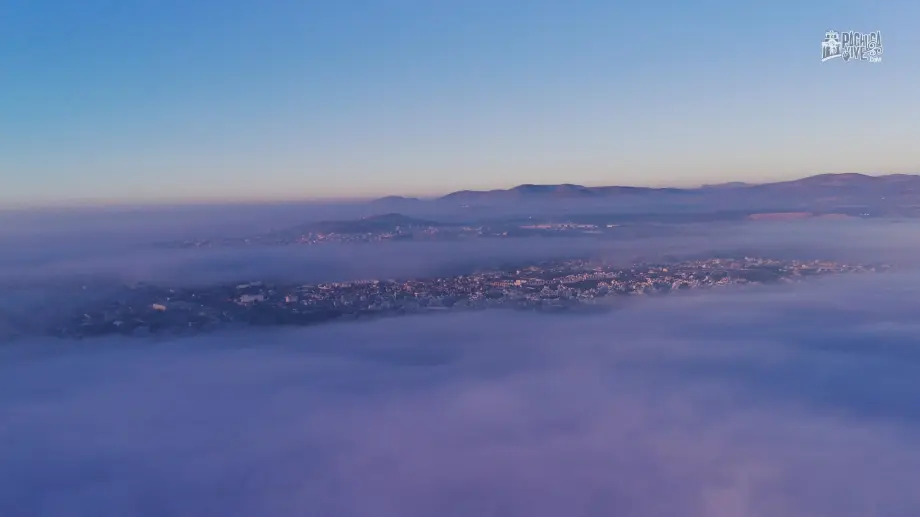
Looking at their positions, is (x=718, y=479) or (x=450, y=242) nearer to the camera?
(x=718, y=479)

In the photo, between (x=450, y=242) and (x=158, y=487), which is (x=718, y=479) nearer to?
(x=158, y=487)

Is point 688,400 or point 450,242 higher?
point 450,242

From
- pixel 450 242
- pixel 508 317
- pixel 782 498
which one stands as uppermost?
pixel 450 242

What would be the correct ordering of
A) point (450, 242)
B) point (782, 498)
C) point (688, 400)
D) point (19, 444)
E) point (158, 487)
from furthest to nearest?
point (450, 242)
point (688, 400)
point (19, 444)
point (158, 487)
point (782, 498)

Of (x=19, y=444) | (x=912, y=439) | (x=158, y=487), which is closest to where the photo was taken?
(x=158, y=487)

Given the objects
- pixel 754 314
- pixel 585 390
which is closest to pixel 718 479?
pixel 585 390

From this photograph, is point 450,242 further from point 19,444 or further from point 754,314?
point 19,444
